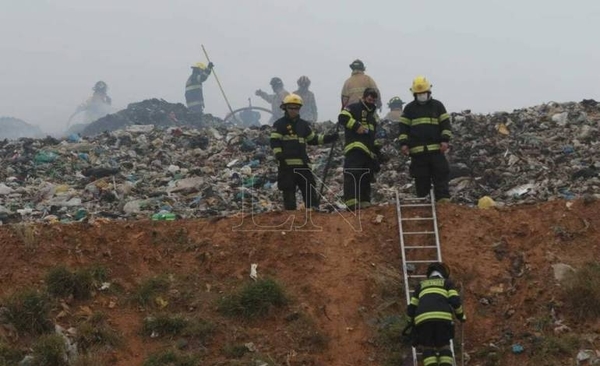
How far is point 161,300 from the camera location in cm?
738

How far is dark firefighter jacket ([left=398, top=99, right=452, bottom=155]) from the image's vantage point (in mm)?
8633

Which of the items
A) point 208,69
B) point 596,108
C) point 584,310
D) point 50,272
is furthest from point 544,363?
point 208,69

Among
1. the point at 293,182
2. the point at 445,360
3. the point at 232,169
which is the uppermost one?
the point at 293,182

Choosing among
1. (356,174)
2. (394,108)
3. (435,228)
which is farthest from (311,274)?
(394,108)

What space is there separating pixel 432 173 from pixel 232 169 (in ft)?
17.5

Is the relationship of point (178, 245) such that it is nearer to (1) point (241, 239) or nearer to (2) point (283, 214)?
(1) point (241, 239)

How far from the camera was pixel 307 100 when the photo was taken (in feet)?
66.2

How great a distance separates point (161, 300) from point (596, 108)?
33.2 ft

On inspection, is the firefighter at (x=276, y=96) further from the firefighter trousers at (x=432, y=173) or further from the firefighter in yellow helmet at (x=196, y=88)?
the firefighter trousers at (x=432, y=173)

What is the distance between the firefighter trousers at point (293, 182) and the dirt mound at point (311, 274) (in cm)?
61

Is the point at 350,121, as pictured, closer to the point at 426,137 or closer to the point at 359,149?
the point at 359,149

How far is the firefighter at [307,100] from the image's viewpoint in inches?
787

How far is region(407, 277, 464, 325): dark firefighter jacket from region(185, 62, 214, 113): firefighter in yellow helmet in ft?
58.8

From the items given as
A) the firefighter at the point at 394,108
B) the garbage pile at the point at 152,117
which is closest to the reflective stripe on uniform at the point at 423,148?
the firefighter at the point at 394,108
